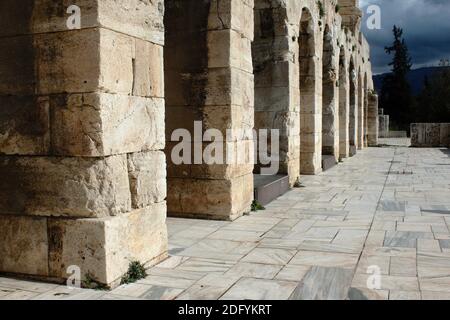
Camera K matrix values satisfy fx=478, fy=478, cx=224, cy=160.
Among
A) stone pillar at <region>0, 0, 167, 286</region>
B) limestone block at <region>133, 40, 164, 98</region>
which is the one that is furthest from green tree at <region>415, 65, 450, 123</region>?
stone pillar at <region>0, 0, 167, 286</region>

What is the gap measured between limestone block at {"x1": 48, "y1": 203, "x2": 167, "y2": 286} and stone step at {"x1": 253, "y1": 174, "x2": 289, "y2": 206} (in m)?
3.40

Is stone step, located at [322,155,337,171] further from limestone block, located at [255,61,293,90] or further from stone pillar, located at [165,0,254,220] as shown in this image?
stone pillar, located at [165,0,254,220]

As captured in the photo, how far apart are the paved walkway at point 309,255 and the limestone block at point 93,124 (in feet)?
3.55

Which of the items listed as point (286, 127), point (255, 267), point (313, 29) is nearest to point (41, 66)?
point (255, 267)

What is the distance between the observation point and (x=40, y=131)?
378 cm

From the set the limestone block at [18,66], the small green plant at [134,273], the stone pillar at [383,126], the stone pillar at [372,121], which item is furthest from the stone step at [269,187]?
the stone pillar at [383,126]

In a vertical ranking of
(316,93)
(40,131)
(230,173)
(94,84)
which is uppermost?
(316,93)

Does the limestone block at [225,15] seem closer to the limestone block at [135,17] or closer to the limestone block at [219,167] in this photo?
the limestone block at [219,167]

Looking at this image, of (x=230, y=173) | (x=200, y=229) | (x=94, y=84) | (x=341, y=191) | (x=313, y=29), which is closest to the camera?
(x=94, y=84)

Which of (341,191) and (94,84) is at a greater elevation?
(94,84)

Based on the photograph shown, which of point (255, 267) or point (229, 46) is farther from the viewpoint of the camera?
point (229, 46)
